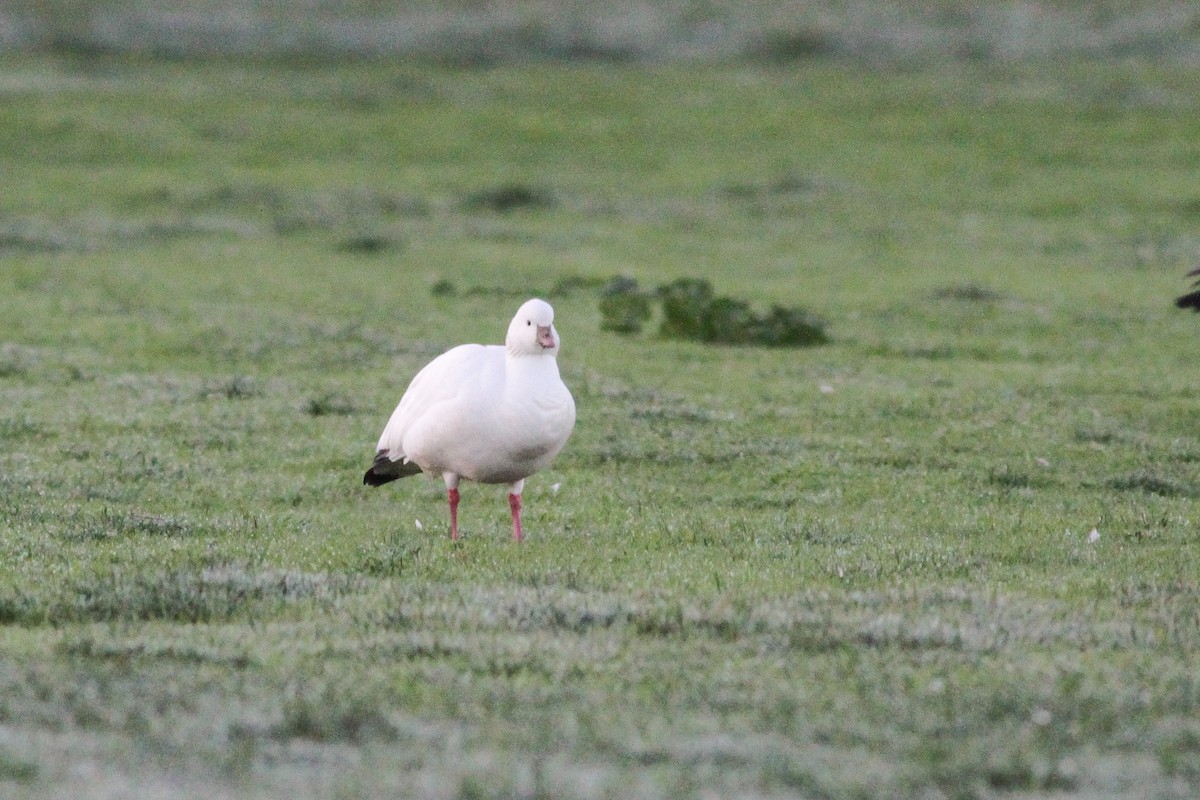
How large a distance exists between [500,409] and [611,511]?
1.65 metres

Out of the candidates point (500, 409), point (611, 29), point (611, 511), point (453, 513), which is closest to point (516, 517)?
point (453, 513)

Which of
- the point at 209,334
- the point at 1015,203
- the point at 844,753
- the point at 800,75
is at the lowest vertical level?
the point at 844,753

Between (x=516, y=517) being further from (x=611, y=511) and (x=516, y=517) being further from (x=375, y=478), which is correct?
(x=375, y=478)

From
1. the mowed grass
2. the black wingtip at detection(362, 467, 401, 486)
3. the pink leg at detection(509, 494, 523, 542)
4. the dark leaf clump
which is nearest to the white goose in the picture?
the pink leg at detection(509, 494, 523, 542)

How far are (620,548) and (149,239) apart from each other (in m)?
19.0

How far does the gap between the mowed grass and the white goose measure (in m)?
0.48

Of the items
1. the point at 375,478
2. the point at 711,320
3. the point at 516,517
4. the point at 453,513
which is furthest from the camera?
the point at 711,320

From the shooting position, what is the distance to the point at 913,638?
7602mm

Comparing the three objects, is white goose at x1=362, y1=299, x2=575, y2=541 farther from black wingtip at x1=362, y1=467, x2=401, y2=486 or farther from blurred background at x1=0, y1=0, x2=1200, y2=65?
blurred background at x1=0, y1=0, x2=1200, y2=65

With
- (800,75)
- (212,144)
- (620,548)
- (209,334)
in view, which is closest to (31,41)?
(212,144)

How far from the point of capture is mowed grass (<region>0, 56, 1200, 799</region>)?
6.18 m

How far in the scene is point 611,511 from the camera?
36.3 feet

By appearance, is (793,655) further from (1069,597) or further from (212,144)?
(212,144)

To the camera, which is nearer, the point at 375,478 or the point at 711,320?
the point at 375,478
